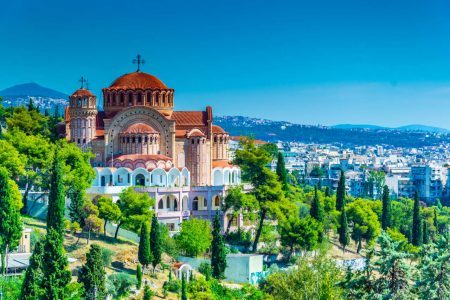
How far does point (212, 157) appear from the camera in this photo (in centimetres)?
7312

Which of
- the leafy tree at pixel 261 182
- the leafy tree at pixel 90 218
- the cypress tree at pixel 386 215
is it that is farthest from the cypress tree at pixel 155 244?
the cypress tree at pixel 386 215

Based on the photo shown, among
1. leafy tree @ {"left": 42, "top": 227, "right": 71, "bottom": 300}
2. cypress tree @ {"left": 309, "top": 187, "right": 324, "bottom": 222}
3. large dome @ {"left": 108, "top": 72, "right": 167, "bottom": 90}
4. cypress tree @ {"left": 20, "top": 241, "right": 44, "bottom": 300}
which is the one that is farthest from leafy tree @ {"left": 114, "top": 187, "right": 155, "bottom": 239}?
cypress tree @ {"left": 20, "top": 241, "right": 44, "bottom": 300}

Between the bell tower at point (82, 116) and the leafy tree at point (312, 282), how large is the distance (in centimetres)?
2567

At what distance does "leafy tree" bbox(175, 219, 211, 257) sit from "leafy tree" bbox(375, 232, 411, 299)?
88.5ft

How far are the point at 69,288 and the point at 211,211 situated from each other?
27.6 m

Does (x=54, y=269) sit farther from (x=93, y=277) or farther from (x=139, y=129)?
(x=139, y=129)

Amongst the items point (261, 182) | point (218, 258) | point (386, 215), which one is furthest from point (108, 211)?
point (386, 215)

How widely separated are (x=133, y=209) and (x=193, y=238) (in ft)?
14.7

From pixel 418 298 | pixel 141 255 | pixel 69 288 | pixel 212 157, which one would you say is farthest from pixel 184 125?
pixel 418 298

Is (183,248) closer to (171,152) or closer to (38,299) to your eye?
(171,152)

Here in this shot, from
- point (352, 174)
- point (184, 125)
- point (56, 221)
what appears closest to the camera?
point (56, 221)

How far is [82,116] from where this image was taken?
68062 millimetres

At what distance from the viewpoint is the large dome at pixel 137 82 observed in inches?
2806

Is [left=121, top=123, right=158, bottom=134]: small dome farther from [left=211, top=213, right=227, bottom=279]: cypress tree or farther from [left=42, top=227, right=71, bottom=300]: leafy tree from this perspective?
[left=42, top=227, right=71, bottom=300]: leafy tree
